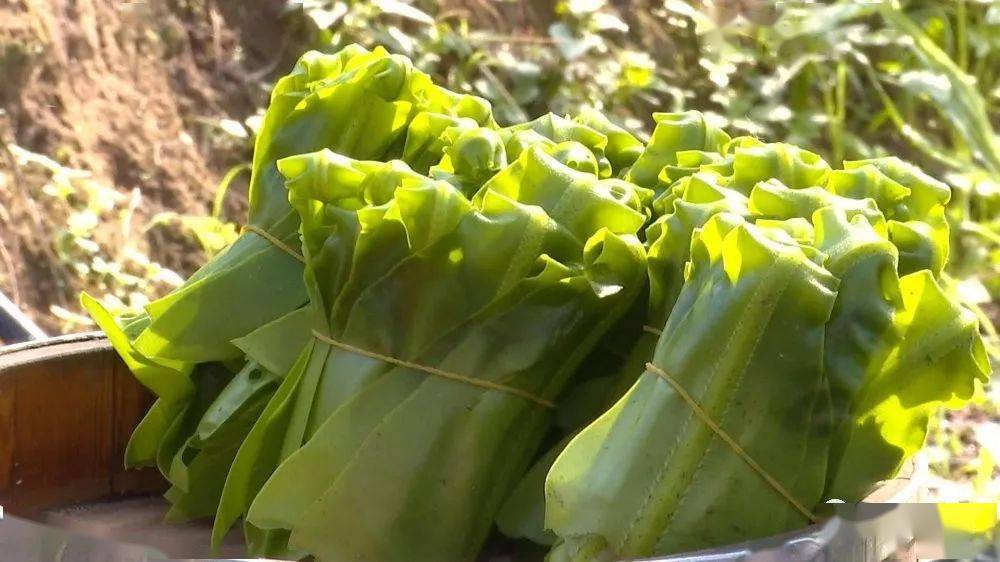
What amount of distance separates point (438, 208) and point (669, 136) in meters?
0.28

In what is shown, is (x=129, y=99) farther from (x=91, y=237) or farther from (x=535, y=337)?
(x=535, y=337)

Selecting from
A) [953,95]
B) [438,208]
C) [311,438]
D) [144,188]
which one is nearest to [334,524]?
[311,438]

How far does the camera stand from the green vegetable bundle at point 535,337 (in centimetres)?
78

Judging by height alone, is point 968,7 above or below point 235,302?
below

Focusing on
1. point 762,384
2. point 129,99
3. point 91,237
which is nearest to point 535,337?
point 762,384

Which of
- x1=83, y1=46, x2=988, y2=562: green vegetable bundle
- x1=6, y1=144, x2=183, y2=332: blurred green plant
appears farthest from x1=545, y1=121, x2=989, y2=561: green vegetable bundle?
x1=6, y1=144, x2=183, y2=332: blurred green plant

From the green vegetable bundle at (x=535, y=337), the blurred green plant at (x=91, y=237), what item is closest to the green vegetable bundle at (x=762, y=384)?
the green vegetable bundle at (x=535, y=337)

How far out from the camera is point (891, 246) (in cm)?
79

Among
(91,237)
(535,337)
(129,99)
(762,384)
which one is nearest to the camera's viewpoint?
(762,384)

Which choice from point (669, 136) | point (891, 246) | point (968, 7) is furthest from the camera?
point (968, 7)

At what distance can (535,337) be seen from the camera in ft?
3.03

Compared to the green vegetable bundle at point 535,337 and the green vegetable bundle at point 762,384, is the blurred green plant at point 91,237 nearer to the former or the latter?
the green vegetable bundle at point 535,337

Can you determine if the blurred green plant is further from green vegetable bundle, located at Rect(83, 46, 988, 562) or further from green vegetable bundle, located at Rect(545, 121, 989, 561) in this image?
green vegetable bundle, located at Rect(545, 121, 989, 561)

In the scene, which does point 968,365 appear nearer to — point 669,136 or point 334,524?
point 669,136
